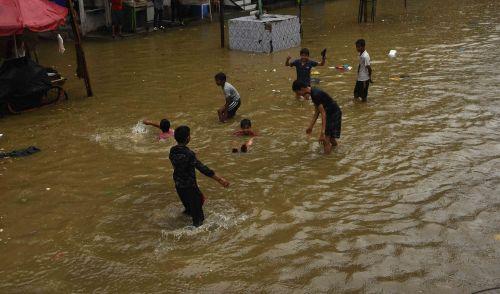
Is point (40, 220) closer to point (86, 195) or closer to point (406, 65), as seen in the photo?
point (86, 195)

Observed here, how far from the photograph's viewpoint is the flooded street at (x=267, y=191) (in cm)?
567

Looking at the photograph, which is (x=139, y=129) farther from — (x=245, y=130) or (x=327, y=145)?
(x=327, y=145)

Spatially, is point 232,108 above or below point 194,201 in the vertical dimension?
above

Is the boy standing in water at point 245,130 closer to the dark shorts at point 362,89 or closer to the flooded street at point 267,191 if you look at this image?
the flooded street at point 267,191

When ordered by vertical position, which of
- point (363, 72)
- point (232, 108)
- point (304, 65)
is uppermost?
point (304, 65)

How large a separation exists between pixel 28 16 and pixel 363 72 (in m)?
7.26

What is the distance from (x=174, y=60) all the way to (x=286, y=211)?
34.4ft

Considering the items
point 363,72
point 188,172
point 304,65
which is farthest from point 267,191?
point 304,65

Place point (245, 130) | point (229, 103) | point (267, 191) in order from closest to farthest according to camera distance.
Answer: point (267, 191)
point (245, 130)
point (229, 103)

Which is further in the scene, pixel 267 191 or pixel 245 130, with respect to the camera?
pixel 245 130

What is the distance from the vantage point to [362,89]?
11242 millimetres

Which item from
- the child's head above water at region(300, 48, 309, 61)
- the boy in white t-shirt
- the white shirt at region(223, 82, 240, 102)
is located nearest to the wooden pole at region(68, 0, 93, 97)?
the white shirt at region(223, 82, 240, 102)

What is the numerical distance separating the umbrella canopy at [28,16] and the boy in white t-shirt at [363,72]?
6.72 m

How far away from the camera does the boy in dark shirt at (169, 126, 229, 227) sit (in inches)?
245
